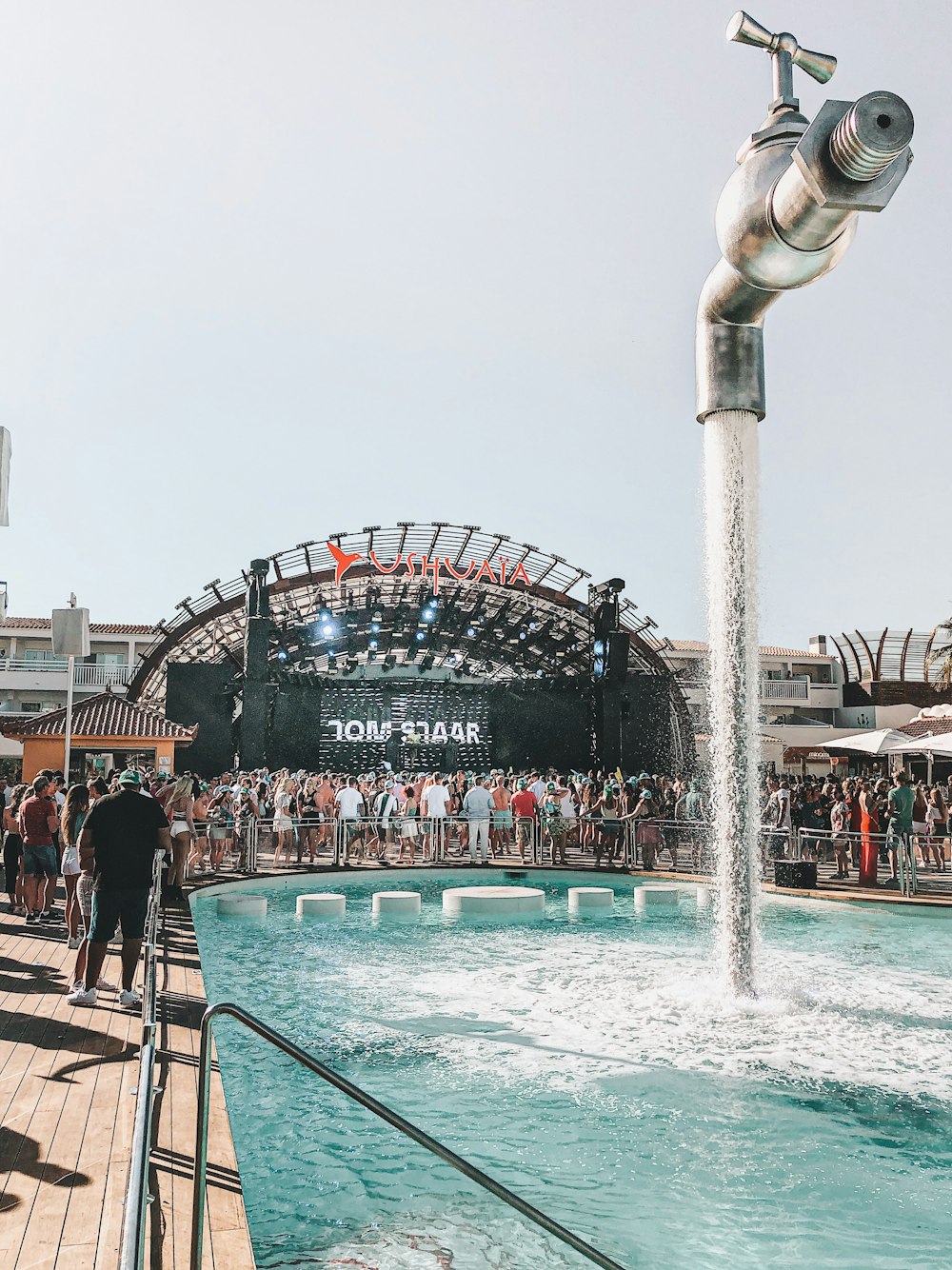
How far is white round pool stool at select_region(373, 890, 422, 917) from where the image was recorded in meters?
12.6

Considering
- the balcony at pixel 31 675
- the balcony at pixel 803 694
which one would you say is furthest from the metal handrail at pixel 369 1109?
the balcony at pixel 31 675

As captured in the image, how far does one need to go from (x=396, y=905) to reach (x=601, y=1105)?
7204 millimetres

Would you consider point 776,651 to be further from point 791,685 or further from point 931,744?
point 931,744

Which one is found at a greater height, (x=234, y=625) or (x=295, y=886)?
(x=234, y=625)

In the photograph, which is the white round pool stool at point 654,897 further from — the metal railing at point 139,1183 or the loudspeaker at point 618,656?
the loudspeaker at point 618,656

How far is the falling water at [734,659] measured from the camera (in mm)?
5918

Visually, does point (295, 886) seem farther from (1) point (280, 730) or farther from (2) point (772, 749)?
(2) point (772, 749)

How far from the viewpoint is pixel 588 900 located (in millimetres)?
13180

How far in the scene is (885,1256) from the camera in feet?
13.6

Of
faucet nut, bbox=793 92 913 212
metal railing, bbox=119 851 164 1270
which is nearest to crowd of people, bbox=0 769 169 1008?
metal railing, bbox=119 851 164 1270

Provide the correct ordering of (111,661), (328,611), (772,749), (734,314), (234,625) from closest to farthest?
(734,314) < (328,611) < (234,625) < (772,749) < (111,661)

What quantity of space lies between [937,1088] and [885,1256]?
2235 mm

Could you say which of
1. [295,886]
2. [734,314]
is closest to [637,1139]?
[734,314]

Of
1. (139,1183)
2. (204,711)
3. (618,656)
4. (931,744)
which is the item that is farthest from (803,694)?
(139,1183)
